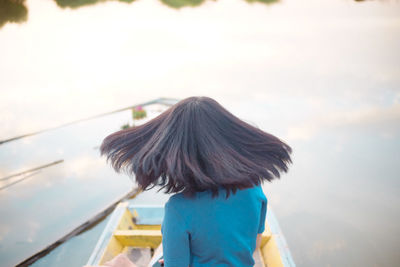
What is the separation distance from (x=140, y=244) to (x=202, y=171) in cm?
134

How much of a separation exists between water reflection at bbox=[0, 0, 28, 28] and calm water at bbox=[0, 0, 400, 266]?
0.06 meters

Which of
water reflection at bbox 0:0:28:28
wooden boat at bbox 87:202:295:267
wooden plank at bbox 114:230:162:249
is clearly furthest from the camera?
water reflection at bbox 0:0:28:28

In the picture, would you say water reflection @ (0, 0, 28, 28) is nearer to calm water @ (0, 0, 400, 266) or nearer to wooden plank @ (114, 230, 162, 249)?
calm water @ (0, 0, 400, 266)

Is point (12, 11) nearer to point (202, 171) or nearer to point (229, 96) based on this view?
point (229, 96)

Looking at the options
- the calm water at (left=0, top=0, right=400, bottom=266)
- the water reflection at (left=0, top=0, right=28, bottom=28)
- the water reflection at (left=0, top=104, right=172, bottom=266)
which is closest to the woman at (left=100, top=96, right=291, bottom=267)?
the calm water at (left=0, top=0, right=400, bottom=266)

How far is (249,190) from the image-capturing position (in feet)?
2.47

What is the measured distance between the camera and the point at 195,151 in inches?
25.5

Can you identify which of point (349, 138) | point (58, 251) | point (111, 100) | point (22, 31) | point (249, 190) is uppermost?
point (22, 31)

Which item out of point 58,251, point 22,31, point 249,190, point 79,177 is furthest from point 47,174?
point 22,31

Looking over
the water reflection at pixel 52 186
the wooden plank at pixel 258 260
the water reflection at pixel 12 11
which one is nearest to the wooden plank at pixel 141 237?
the wooden plank at pixel 258 260

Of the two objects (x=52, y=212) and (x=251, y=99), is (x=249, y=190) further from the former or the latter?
(x=251, y=99)

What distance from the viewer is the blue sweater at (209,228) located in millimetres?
670

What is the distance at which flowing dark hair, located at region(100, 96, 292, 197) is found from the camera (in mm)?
635

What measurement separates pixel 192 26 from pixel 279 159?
31.1 ft
